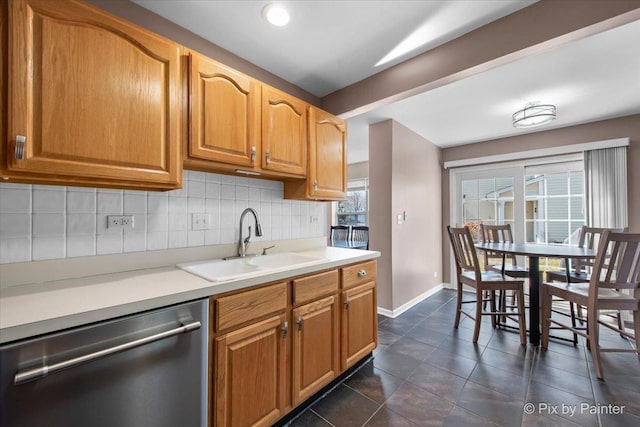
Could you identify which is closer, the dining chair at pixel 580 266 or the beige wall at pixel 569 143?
the dining chair at pixel 580 266

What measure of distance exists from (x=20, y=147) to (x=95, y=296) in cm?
59

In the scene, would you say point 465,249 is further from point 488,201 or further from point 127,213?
point 127,213

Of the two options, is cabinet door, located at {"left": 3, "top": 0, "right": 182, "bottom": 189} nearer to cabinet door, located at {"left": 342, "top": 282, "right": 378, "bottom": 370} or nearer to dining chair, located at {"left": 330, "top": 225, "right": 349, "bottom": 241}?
cabinet door, located at {"left": 342, "top": 282, "right": 378, "bottom": 370}

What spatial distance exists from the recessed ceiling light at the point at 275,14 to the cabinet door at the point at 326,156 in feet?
1.93

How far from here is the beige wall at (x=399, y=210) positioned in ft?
10.3

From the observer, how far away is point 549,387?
1.81m

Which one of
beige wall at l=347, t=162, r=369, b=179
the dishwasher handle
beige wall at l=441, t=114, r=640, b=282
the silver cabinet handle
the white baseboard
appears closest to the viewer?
the dishwasher handle

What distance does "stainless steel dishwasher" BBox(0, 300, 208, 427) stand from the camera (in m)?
0.76

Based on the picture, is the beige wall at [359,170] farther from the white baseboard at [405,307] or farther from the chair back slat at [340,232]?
the white baseboard at [405,307]

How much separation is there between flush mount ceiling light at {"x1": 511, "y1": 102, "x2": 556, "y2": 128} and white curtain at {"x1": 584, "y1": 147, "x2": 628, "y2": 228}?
42.0 inches

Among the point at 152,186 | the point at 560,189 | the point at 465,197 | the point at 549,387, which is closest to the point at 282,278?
the point at 152,186

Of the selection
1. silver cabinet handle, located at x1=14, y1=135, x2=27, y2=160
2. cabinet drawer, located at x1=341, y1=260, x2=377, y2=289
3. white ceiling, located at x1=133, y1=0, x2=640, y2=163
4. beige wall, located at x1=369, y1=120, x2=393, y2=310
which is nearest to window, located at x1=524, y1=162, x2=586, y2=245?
white ceiling, located at x1=133, y1=0, x2=640, y2=163

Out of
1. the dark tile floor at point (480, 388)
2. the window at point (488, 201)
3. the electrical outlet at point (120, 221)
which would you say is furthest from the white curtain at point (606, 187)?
the electrical outlet at point (120, 221)

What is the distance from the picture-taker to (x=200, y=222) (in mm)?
1720
